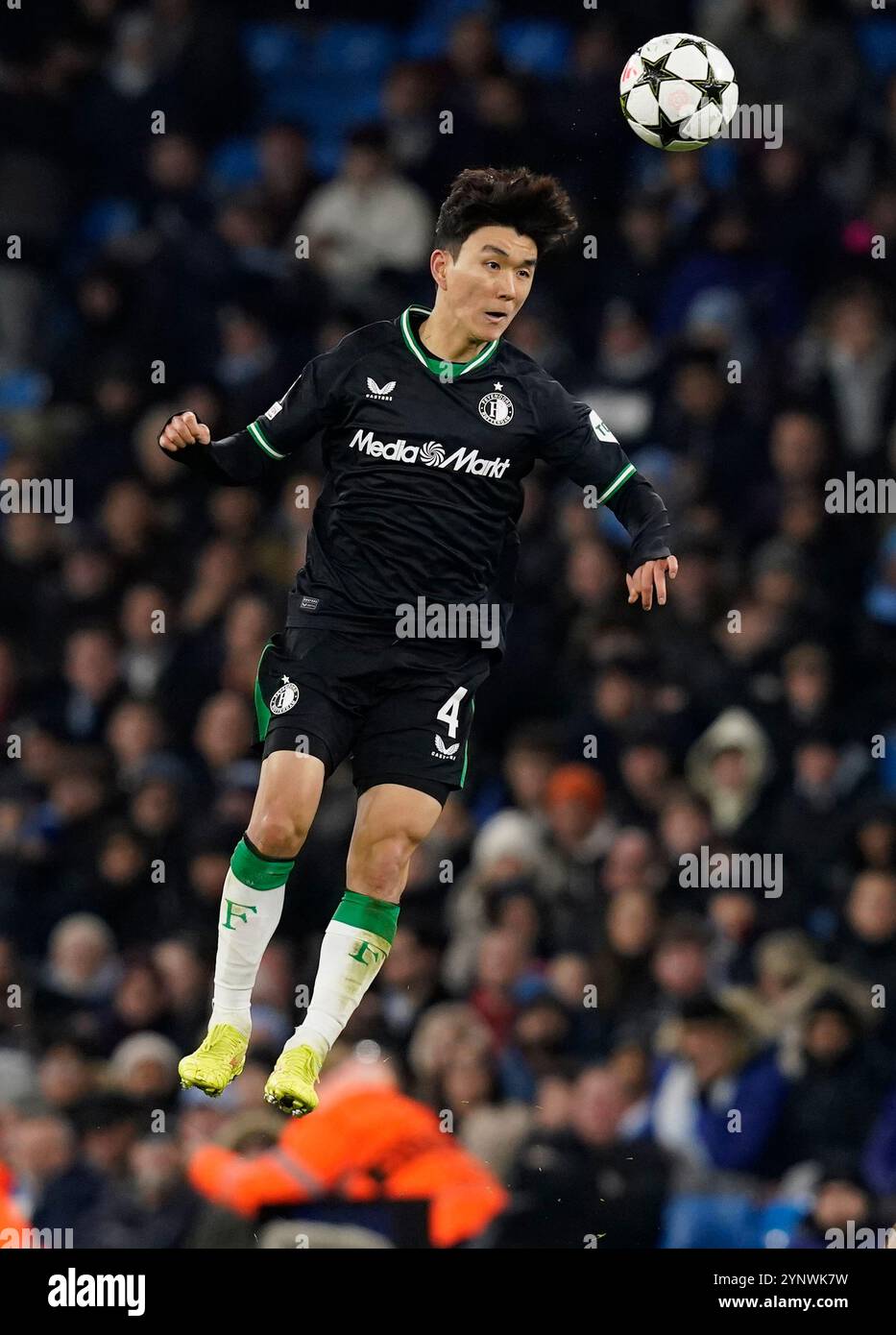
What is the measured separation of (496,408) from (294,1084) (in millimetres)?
2128

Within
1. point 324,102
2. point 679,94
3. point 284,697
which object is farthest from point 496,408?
point 324,102

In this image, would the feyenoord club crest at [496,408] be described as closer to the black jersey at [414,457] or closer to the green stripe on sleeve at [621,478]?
the black jersey at [414,457]

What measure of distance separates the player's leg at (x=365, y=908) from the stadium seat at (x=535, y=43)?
7040mm

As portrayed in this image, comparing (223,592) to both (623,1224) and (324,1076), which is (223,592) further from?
(623,1224)

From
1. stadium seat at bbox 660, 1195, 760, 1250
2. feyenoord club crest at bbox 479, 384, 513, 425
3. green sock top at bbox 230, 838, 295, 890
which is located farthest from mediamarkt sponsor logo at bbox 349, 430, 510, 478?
stadium seat at bbox 660, 1195, 760, 1250

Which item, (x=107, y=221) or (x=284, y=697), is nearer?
(x=284, y=697)

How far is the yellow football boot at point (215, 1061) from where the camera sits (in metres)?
7.20

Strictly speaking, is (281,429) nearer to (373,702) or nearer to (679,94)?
(373,702)

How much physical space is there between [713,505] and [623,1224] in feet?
12.2

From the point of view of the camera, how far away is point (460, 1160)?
32.3ft

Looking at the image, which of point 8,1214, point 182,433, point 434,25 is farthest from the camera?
point 434,25

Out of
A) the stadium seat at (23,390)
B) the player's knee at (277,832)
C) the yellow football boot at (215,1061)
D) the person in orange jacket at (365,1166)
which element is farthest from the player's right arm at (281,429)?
the stadium seat at (23,390)

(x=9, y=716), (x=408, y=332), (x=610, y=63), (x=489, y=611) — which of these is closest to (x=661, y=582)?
(x=489, y=611)

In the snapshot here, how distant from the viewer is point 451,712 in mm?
7504
